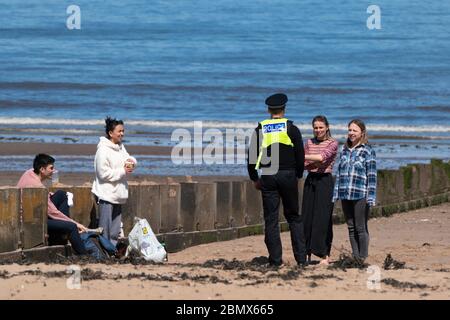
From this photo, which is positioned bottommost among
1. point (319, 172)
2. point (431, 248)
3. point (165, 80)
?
point (431, 248)

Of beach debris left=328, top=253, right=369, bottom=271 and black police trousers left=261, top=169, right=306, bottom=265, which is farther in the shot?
black police trousers left=261, top=169, right=306, bottom=265

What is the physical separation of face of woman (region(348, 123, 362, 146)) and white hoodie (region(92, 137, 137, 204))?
2.38 metres

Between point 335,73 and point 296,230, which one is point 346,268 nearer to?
point 296,230

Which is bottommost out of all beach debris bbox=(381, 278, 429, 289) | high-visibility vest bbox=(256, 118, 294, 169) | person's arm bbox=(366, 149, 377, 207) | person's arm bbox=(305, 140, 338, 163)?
beach debris bbox=(381, 278, 429, 289)

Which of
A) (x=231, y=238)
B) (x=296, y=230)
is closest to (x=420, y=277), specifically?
(x=296, y=230)

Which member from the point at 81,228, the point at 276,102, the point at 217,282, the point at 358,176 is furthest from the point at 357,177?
the point at 81,228

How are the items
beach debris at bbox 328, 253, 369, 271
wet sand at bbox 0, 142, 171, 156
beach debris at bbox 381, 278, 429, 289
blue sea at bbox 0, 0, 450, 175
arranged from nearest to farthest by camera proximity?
beach debris at bbox 381, 278, 429, 289, beach debris at bbox 328, 253, 369, 271, wet sand at bbox 0, 142, 171, 156, blue sea at bbox 0, 0, 450, 175

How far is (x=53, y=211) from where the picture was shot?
452 inches

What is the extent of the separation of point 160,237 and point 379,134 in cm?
1813

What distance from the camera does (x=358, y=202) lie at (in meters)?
11.0

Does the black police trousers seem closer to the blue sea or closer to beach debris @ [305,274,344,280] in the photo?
beach debris @ [305,274,344,280]

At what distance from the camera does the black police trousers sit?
1060 cm

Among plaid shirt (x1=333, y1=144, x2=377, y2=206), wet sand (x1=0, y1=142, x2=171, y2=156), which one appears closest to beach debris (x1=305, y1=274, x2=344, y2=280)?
plaid shirt (x1=333, y1=144, x2=377, y2=206)

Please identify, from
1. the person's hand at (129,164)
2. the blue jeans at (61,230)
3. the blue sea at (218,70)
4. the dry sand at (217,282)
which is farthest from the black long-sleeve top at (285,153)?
the blue sea at (218,70)
